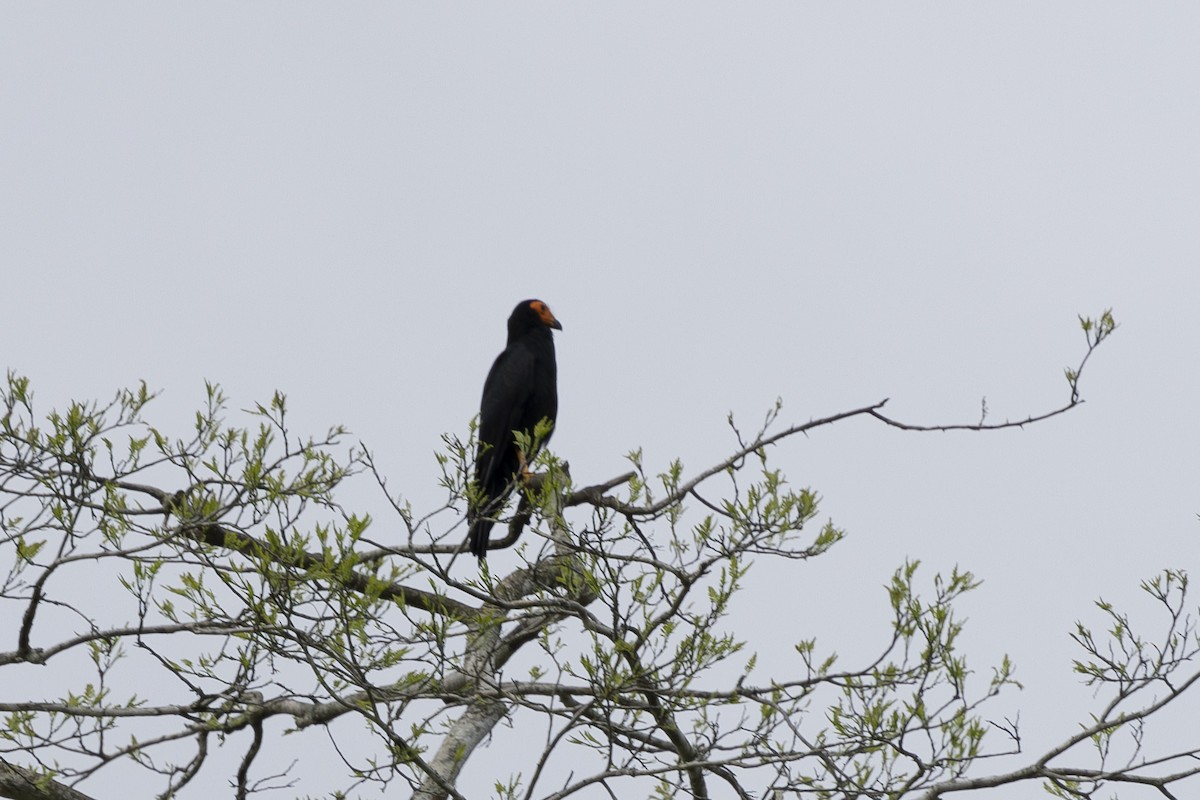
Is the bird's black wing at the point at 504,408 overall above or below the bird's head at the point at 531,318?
below

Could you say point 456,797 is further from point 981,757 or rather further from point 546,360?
point 546,360

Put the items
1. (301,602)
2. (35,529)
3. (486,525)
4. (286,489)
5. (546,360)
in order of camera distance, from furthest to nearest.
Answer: (546,360)
(486,525)
(35,529)
(286,489)
(301,602)

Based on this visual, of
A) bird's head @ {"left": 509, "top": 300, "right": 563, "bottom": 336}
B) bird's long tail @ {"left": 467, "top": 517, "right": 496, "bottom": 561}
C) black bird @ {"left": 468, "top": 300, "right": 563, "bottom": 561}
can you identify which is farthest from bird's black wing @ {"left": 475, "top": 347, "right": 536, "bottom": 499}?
bird's long tail @ {"left": 467, "top": 517, "right": 496, "bottom": 561}

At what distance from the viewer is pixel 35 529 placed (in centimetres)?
410

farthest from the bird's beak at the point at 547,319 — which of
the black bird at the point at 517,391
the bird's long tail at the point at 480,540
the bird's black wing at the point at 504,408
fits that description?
the bird's long tail at the point at 480,540

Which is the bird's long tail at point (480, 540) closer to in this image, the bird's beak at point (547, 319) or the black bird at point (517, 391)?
the black bird at point (517, 391)

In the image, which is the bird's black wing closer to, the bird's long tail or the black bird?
the black bird

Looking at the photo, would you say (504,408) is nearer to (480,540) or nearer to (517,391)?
(517,391)

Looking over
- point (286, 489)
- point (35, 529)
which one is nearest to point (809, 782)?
point (286, 489)

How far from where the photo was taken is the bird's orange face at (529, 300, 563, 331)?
7.41 metres

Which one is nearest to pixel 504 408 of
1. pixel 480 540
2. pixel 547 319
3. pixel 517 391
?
pixel 517 391

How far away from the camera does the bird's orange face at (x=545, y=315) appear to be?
7.41 metres

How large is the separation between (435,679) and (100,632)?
1.12 metres

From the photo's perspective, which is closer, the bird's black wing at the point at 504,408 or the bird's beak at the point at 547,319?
the bird's black wing at the point at 504,408
